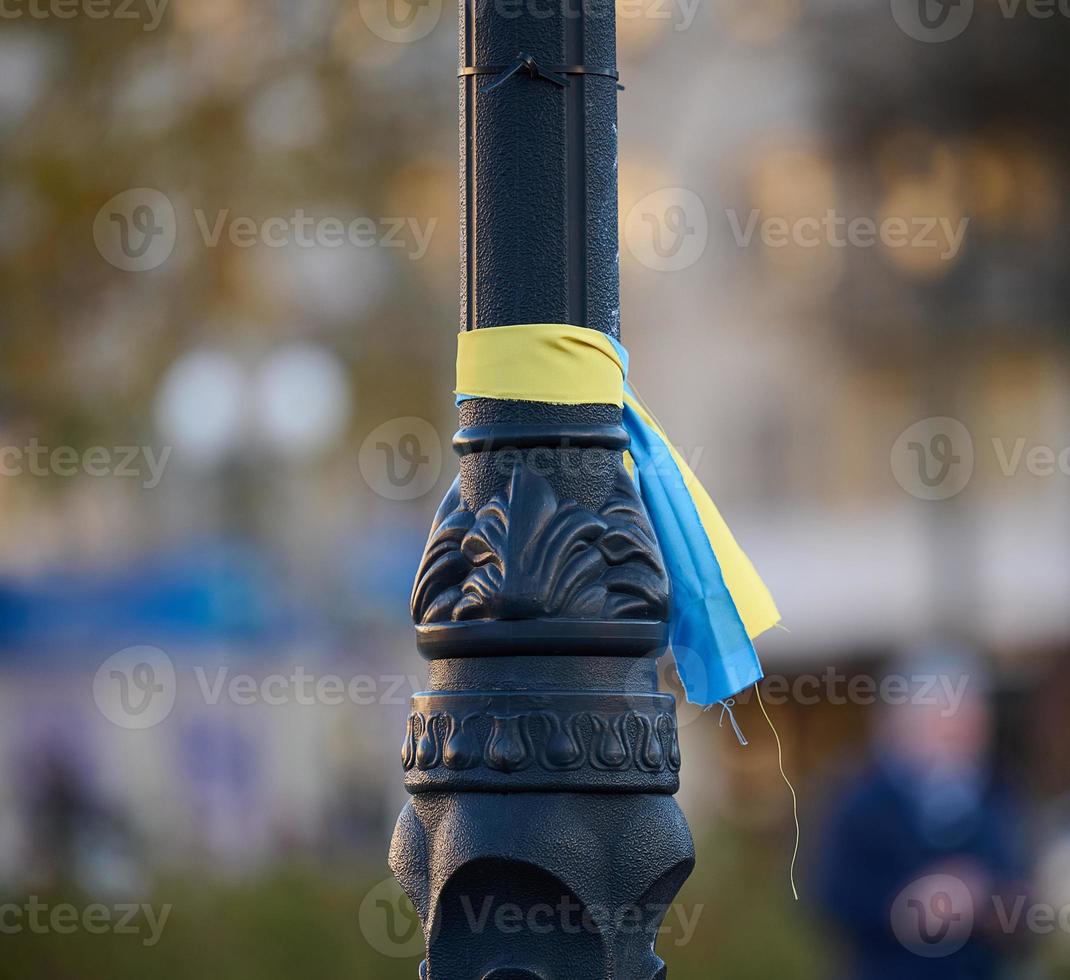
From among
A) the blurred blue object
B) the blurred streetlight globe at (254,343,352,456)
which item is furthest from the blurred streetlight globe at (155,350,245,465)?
the blurred blue object

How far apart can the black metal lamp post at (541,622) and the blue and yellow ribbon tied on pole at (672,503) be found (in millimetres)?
31

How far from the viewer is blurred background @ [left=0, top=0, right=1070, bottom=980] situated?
9.66m

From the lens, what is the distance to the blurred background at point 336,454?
966cm

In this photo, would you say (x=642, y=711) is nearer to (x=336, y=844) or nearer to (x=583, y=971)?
(x=583, y=971)

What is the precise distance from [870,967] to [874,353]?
15773 millimetres

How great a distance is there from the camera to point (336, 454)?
46.2 ft

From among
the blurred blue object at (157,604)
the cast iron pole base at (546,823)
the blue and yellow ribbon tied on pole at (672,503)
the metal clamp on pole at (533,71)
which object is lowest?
the cast iron pole base at (546,823)

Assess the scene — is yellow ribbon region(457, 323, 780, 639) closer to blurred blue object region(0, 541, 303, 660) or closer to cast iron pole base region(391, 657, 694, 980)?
cast iron pole base region(391, 657, 694, 980)

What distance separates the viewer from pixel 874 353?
22.4 metres

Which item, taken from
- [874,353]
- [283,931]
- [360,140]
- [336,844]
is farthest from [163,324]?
[874,353]

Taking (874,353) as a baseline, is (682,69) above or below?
above

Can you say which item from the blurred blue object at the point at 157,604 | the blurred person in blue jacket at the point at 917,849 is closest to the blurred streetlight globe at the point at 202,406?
the blurred blue object at the point at 157,604

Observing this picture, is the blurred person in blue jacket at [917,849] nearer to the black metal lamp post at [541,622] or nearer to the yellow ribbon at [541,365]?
the black metal lamp post at [541,622]

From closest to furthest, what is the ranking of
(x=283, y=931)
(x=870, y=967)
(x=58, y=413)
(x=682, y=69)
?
(x=870, y=967), (x=283, y=931), (x=58, y=413), (x=682, y=69)
